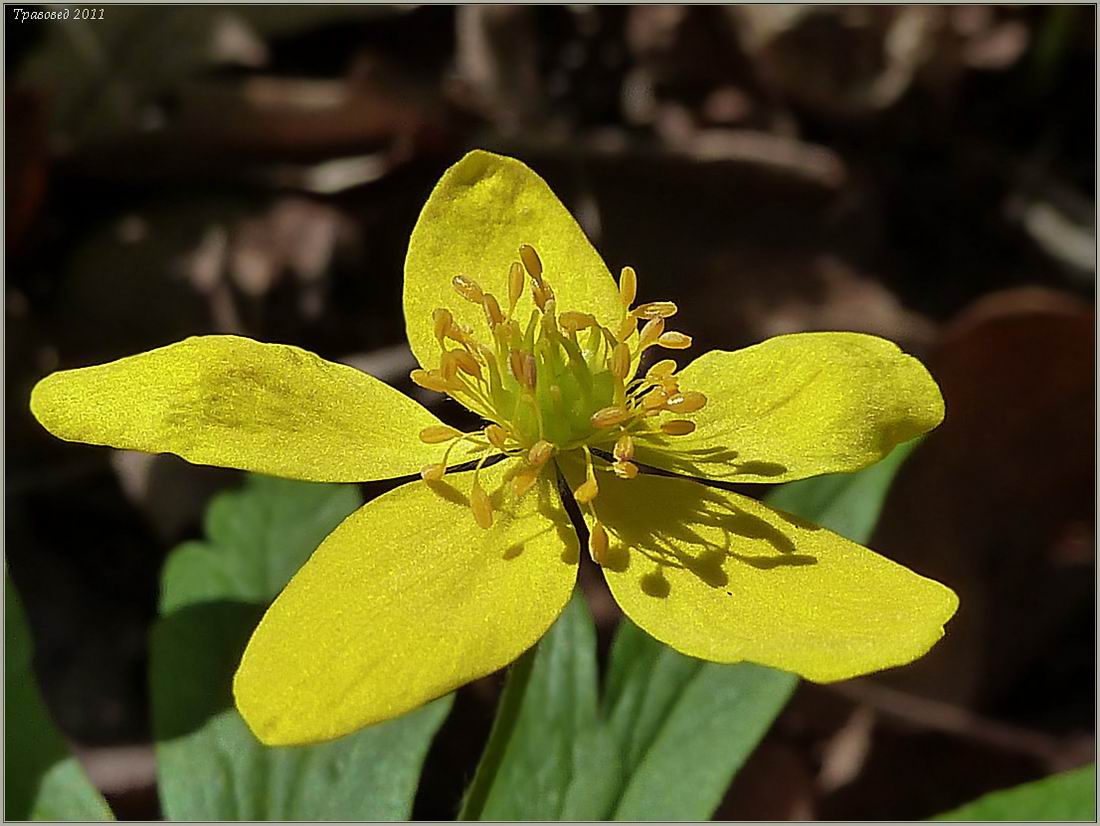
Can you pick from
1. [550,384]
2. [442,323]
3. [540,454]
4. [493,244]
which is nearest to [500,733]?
[540,454]

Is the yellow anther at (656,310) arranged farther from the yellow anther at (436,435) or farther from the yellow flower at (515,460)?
the yellow anther at (436,435)

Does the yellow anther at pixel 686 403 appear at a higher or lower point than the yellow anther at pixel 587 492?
higher

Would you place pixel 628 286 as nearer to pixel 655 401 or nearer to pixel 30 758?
pixel 655 401

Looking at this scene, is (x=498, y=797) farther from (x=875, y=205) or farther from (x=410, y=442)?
(x=875, y=205)

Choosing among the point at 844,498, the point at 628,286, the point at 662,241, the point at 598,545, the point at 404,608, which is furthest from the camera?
the point at 662,241

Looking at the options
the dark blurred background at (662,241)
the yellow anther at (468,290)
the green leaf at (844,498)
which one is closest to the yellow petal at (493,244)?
the yellow anther at (468,290)

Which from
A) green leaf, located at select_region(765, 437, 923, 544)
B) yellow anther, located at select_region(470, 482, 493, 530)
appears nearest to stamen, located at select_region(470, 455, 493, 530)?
yellow anther, located at select_region(470, 482, 493, 530)
